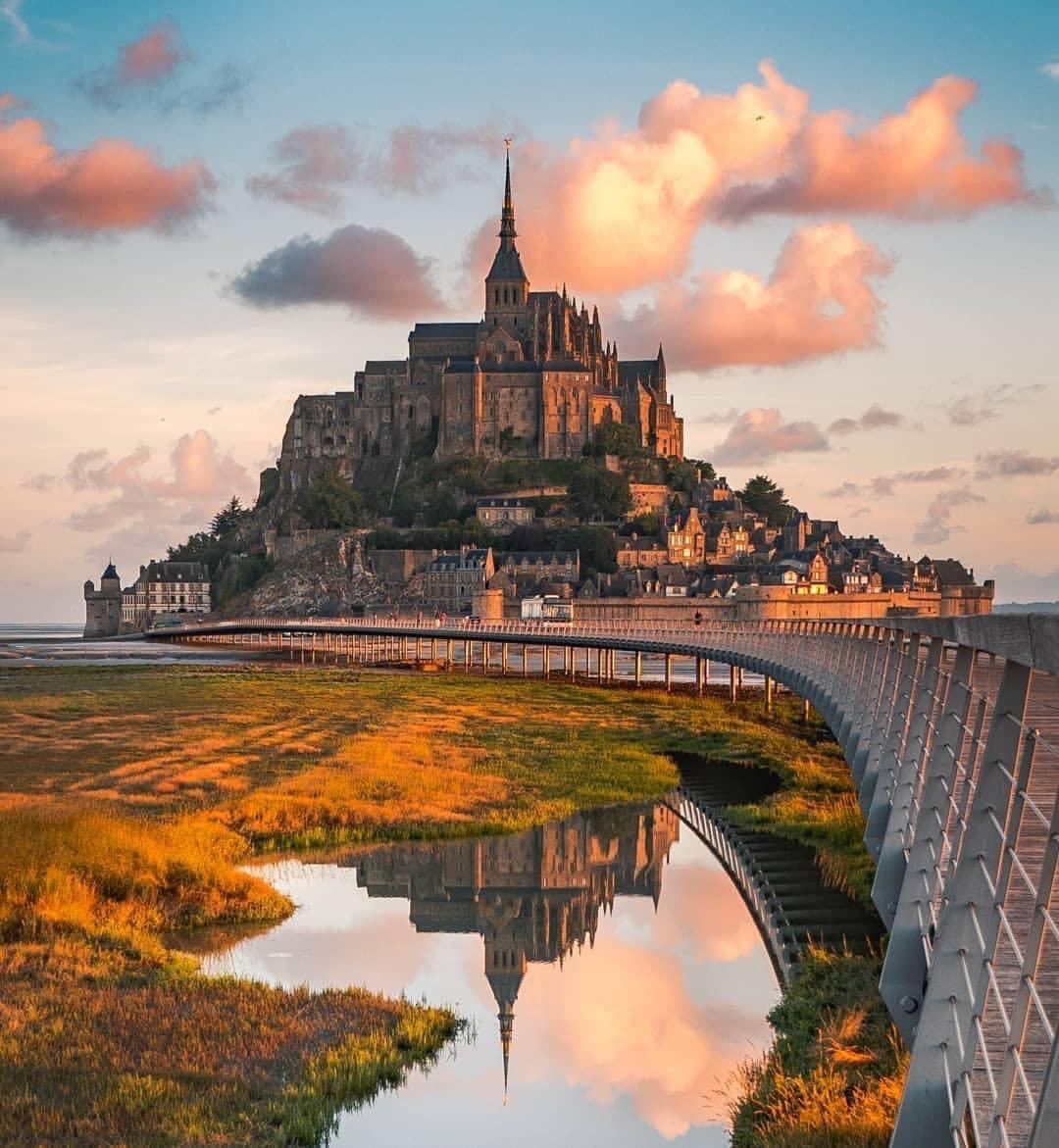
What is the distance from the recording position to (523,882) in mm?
20266

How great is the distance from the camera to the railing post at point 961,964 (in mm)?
5555

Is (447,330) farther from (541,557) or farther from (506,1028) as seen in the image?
(506,1028)

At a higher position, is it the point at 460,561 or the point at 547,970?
the point at 460,561

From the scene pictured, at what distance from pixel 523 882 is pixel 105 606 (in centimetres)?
17016

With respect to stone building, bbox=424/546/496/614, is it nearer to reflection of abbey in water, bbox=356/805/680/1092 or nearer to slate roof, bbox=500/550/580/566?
slate roof, bbox=500/550/580/566

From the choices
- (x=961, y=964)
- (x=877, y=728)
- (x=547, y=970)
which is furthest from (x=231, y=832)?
(x=961, y=964)

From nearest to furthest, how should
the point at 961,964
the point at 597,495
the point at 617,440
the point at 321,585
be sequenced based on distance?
1. the point at 961,964
2. the point at 597,495
3. the point at 321,585
4. the point at 617,440

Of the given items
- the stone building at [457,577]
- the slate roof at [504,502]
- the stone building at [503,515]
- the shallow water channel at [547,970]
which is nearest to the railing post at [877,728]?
the shallow water channel at [547,970]

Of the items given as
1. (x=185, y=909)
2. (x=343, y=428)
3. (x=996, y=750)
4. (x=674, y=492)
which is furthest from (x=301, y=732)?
(x=343, y=428)

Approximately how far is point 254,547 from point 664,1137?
561ft

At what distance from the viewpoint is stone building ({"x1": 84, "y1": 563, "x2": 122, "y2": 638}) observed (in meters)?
182

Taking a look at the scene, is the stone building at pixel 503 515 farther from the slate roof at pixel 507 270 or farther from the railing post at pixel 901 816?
the railing post at pixel 901 816

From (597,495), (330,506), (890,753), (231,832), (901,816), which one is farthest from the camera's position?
(330,506)

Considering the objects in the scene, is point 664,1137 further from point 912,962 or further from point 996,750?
point 996,750
